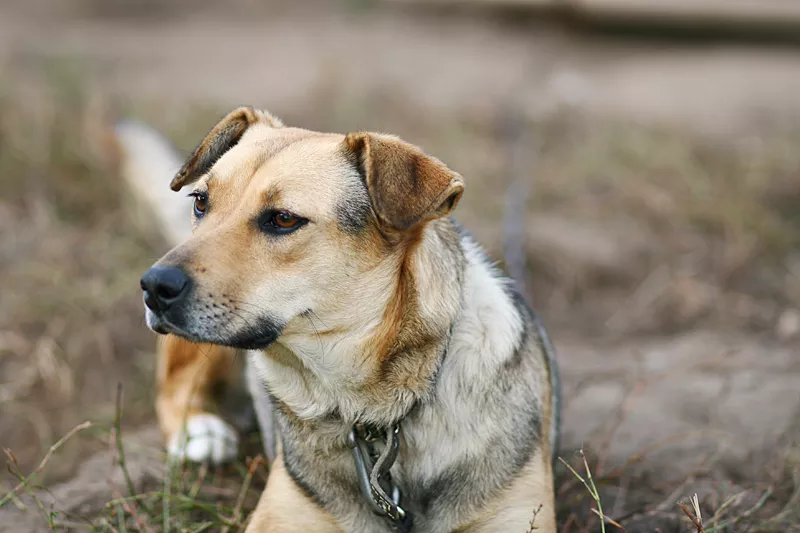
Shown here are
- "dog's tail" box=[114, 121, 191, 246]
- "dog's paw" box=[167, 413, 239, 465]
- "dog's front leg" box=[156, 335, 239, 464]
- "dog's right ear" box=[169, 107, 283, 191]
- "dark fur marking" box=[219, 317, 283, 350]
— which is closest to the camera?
"dark fur marking" box=[219, 317, 283, 350]

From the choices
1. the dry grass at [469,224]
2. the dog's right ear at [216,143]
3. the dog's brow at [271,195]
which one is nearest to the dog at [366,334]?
the dog's brow at [271,195]

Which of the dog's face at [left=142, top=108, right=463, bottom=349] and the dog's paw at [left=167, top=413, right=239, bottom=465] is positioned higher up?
the dog's face at [left=142, top=108, right=463, bottom=349]

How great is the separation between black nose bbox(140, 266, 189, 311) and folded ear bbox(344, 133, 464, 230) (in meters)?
0.65

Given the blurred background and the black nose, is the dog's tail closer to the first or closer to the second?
the blurred background

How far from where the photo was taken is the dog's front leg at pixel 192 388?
400 cm

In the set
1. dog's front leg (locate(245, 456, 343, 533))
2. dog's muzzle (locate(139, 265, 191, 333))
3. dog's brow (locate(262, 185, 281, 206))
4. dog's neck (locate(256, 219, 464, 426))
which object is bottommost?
dog's front leg (locate(245, 456, 343, 533))

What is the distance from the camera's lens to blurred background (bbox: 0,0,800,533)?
173 inches

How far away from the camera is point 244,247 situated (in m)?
2.64

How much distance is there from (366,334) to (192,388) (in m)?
1.63

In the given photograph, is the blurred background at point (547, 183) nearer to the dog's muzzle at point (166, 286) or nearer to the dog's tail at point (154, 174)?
the dog's tail at point (154, 174)

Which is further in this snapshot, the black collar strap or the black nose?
the black collar strap

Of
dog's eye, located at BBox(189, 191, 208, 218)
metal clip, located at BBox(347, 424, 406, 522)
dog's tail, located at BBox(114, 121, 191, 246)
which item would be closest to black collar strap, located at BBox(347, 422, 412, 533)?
metal clip, located at BBox(347, 424, 406, 522)

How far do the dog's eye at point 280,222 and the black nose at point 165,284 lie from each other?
347 mm

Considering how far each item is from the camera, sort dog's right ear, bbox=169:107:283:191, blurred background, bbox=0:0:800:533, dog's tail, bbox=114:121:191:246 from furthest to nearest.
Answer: dog's tail, bbox=114:121:191:246, blurred background, bbox=0:0:800:533, dog's right ear, bbox=169:107:283:191
